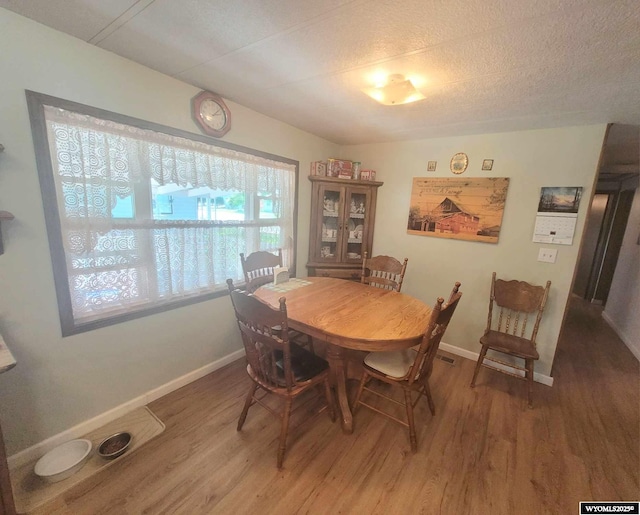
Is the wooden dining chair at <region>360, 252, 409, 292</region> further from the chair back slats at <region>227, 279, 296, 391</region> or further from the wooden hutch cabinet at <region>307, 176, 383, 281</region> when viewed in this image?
the chair back slats at <region>227, 279, 296, 391</region>

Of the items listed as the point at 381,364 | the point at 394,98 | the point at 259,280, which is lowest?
the point at 381,364

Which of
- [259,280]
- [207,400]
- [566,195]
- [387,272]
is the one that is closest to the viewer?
[207,400]

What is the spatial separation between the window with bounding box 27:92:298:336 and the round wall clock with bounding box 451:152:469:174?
1.84 metres

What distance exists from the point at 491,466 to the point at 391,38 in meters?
2.37

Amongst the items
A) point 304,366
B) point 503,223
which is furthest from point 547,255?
point 304,366

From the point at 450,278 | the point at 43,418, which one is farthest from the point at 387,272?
the point at 43,418

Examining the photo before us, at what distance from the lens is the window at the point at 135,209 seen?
4.57 feet

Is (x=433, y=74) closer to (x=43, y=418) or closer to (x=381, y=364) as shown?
(x=381, y=364)

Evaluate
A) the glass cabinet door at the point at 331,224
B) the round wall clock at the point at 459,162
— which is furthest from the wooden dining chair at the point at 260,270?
the round wall clock at the point at 459,162

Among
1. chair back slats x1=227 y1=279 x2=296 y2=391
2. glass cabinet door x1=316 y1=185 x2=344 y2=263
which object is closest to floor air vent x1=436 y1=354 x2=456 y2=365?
glass cabinet door x1=316 y1=185 x2=344 y2=263

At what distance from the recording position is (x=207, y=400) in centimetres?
194

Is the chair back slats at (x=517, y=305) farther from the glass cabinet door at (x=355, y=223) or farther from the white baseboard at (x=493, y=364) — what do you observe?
the glass cabinet door at (x=355, y=223)

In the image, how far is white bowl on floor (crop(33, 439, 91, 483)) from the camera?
1.33 metres

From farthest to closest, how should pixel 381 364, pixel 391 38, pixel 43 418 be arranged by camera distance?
pixel 381 364
pixel 43 418
pixel 391 38
